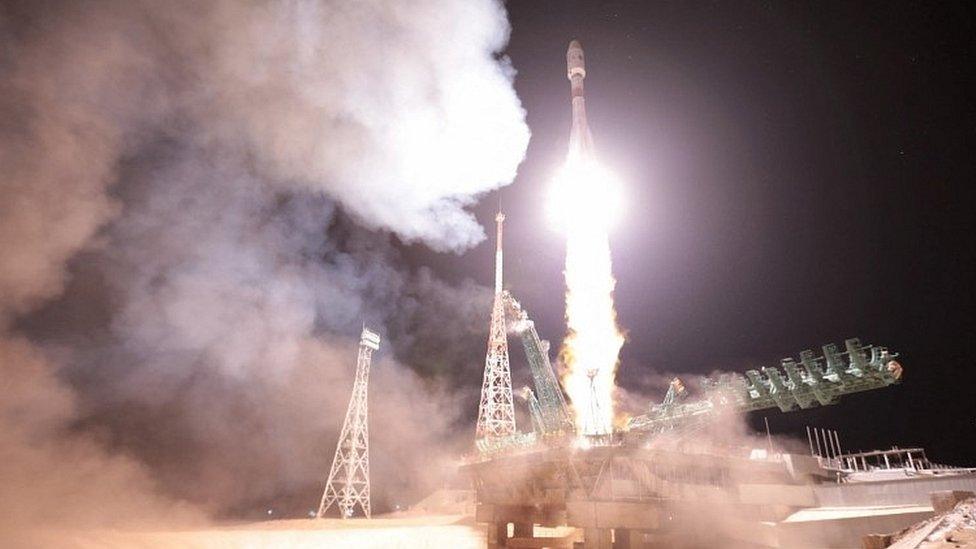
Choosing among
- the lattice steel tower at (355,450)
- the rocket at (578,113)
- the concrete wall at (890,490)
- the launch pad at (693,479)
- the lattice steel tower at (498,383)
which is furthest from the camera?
the lattice steel tower at (498,383)

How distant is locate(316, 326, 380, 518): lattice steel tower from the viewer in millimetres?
54719

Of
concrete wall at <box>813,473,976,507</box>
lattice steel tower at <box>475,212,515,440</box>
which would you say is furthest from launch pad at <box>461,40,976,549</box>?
lattice steel tower at <box>475,212,515,440</box>

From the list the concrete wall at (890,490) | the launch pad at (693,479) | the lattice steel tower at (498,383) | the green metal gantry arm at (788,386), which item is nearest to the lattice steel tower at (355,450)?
the lattice steel tower at (498,383)

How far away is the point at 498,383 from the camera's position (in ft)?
217

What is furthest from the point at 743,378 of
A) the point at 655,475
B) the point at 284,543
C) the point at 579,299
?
the point at 284,543

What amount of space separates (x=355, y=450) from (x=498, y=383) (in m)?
19.4

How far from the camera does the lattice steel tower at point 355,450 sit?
54719 millimetres

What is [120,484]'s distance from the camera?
27.9 m

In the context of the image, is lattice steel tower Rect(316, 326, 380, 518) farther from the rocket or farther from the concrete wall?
the concrete wall

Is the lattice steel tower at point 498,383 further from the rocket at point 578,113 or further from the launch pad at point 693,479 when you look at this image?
the rocket at point 578,113

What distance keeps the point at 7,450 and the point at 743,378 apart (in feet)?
120

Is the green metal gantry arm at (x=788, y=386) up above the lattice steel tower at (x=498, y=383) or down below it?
below

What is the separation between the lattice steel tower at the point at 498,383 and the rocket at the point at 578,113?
25.9 metres

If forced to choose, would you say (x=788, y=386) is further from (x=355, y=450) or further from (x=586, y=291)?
(x=355, y=450)
